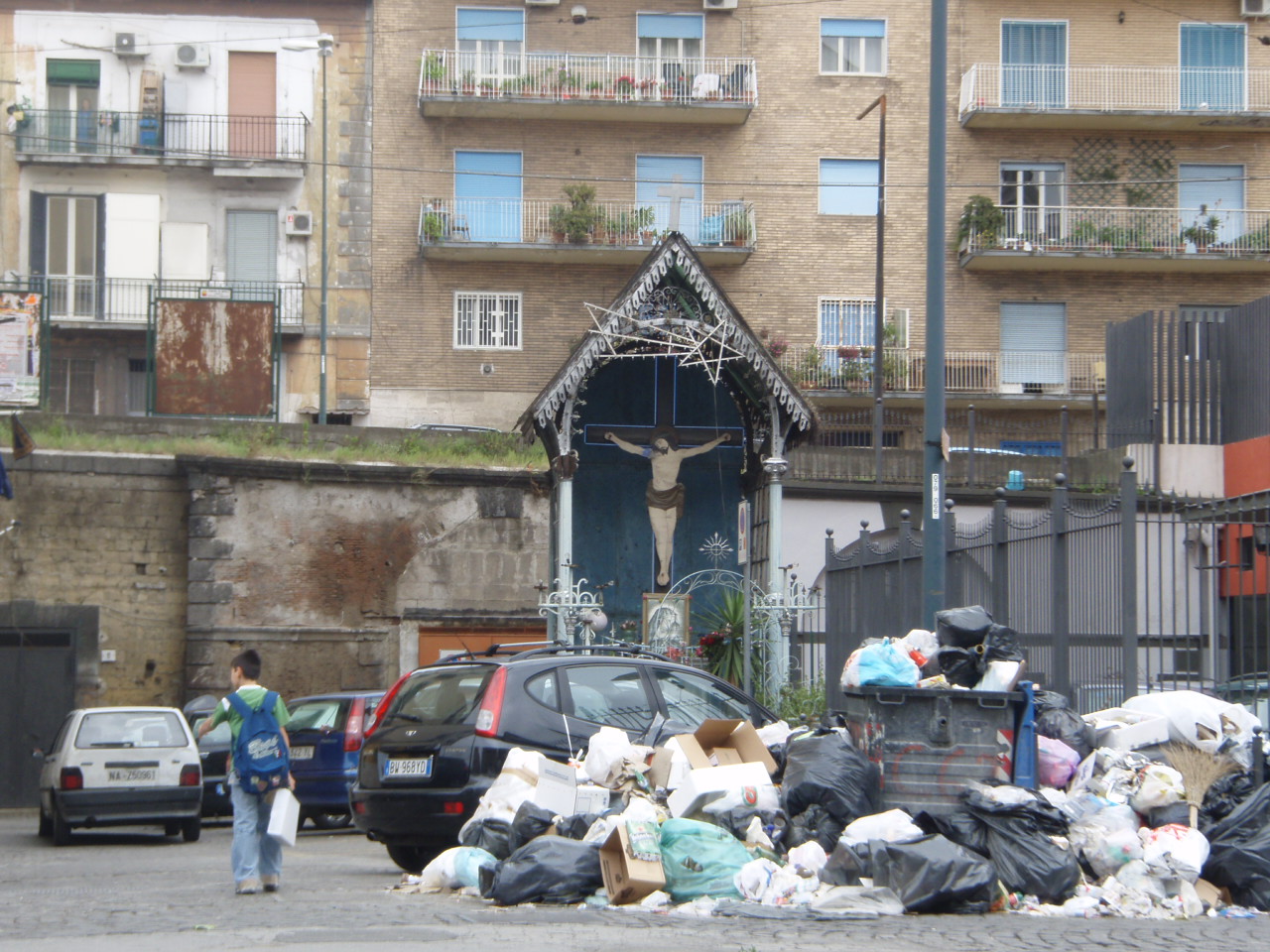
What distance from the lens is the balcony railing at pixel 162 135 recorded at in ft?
118

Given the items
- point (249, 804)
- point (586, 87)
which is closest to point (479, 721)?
point (249, 804)

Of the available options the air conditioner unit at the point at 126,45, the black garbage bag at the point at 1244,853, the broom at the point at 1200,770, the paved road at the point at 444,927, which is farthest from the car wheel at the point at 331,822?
the air conditioner unit at the point at 126,45

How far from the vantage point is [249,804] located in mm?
9750

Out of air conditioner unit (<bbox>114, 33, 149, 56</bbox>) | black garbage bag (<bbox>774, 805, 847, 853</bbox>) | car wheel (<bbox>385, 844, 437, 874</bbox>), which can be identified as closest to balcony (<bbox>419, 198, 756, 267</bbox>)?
air conditioner unit (<bbox>114, 33, 149, 56</bbox>)

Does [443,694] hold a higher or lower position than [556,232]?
lower

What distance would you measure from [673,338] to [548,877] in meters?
8.46

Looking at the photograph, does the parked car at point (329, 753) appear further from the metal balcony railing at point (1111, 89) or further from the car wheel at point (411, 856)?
the metal balcony railing at point (1111, 89)

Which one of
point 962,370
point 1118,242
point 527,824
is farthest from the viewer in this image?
point 962,370

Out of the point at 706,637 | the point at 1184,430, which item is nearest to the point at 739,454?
the point at 706,637

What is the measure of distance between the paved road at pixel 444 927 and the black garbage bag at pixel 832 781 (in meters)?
1.21

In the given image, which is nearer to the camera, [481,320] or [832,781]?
[832,781]

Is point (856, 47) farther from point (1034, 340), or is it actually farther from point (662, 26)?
point (1034, 340)

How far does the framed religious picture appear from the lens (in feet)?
53.7

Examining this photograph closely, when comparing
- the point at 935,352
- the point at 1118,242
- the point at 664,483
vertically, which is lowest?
the point at 664,483
